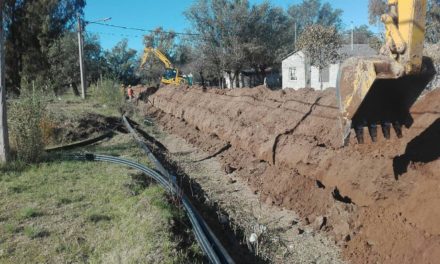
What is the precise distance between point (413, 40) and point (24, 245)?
4606mm

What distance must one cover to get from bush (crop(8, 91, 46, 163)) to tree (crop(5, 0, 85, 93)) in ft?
69.5

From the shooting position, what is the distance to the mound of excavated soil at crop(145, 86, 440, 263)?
511 cm

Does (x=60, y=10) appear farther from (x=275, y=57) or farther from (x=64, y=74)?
(x=275, y=57)

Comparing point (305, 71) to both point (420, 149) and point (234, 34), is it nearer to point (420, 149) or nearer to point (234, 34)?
point (234, 34)

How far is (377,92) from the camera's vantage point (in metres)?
4.95

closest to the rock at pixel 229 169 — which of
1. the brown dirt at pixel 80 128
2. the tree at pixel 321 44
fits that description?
the brown dirt at pixel 80 128

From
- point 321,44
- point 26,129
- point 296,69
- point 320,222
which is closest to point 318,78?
point 296,69

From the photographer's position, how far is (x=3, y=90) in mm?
8977

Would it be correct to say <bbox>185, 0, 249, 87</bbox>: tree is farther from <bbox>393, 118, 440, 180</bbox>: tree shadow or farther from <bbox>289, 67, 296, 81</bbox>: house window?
<bbox>393, 118, 440, 180</bbox>: tree shadow

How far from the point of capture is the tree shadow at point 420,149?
5.53 m

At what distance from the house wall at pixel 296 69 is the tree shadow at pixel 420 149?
1473 inches

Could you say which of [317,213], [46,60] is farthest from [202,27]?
[317,213]

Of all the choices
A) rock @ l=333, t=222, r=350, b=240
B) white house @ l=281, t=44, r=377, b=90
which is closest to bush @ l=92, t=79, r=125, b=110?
rock @ l=333, t=222, r=350, b=240

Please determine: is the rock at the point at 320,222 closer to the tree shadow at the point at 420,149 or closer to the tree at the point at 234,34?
the tree shadow at the point at 420,149
